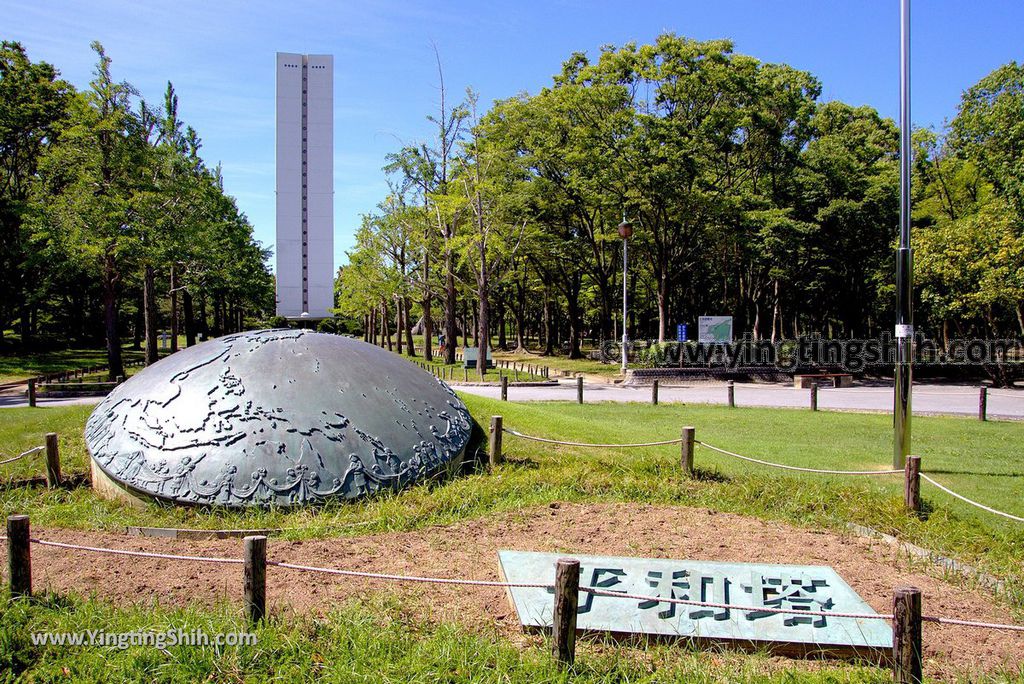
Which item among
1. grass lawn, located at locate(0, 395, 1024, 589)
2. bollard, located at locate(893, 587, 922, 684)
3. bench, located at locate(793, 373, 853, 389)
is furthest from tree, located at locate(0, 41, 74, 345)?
bollard, located at locate(893, 587, 922, 684)

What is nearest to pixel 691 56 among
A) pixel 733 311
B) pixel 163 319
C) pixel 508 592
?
pixel 733 311

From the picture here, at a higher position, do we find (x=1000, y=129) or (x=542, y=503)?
(x=1000, y=129)

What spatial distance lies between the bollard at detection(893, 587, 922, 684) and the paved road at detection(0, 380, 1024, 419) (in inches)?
652

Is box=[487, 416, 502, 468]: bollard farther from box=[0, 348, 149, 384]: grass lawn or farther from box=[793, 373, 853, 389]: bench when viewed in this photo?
box=[0, 348, 149, 384]: grass lawn

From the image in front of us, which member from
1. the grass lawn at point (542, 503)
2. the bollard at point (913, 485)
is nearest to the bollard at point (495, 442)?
the grass lawn at point (542, 503)

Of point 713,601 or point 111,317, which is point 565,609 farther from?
point 111,317

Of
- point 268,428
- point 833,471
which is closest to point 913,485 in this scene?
point 833,471

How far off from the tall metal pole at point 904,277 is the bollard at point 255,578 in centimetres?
931

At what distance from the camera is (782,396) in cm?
2345

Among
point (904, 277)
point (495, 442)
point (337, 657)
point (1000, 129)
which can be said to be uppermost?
point (1000, 129)

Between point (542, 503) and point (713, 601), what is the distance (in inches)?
118

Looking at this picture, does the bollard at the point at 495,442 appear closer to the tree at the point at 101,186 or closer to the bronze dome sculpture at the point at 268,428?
the bronze dome sculpture at the point at 268,428

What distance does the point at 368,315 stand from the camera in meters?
62.2

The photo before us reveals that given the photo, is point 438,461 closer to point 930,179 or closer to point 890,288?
point 890,288
